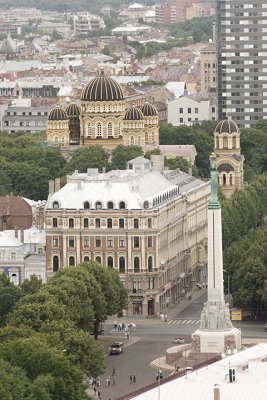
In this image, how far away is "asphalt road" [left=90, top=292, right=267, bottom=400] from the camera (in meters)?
126

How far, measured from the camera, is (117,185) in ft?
525

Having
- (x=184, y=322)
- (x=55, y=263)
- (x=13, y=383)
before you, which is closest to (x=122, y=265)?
(x=55, y=263)

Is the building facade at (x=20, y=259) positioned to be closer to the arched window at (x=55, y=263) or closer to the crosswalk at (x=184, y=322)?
the arched window at (x=55, y=263)

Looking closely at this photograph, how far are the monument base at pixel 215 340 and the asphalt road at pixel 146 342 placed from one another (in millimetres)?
3079

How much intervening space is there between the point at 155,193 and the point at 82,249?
7.96 m

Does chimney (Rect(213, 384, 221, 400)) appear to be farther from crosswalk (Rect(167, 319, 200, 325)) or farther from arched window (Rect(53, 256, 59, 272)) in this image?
arched window (Rect(53, 256, 59, 272))

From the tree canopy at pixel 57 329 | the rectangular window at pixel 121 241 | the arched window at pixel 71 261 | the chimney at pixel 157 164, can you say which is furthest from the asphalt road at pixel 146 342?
the chimney at pixel 157 164

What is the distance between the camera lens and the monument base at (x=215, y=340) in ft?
420

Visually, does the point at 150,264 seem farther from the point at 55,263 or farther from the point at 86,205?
the point at 55,263

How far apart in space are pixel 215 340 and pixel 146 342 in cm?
1468

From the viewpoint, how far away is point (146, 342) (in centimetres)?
14262

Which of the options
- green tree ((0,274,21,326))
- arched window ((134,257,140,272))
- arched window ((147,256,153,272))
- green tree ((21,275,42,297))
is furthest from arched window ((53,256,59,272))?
green tree ((0,274,21,326))

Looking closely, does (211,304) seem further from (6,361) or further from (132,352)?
(6,361)

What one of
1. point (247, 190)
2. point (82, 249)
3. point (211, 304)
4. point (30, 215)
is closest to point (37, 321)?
point (211, 304)
